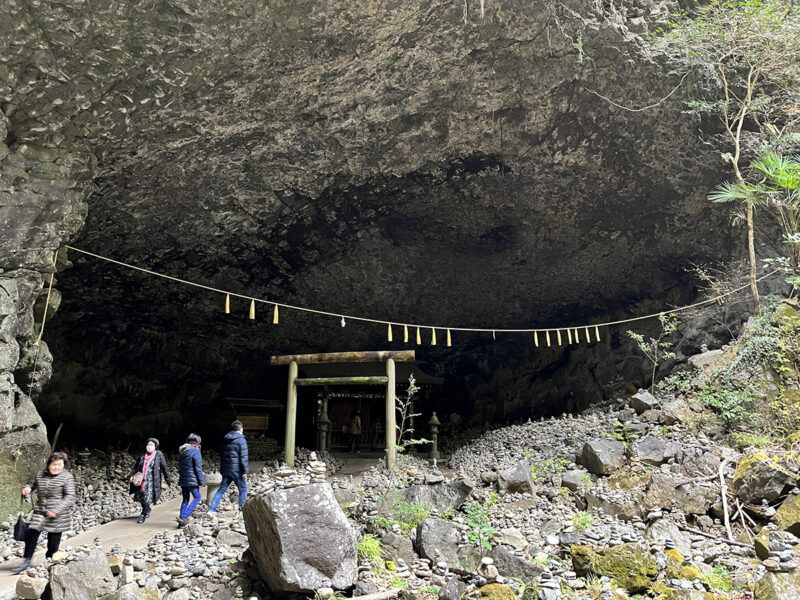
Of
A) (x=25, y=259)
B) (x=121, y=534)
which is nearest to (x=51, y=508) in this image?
(x=121, y=534)

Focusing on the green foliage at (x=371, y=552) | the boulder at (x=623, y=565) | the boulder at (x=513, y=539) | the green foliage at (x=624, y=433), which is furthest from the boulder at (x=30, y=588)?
the green foliage at (x=624, y=433)

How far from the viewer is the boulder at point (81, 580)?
4305mm

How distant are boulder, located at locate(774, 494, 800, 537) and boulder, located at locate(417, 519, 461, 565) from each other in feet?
11.3

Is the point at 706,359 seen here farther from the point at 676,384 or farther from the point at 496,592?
the point at 496,592

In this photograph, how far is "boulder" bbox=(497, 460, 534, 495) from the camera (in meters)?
7.44

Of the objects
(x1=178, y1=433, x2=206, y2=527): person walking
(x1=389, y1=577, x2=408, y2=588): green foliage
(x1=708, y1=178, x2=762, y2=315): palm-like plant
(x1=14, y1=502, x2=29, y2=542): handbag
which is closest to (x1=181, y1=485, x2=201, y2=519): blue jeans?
(x1=178, y1=433, x2=206, y2=527): person walking

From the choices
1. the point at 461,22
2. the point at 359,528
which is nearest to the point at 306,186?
the point at 461,22

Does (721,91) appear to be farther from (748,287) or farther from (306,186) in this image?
(306,186)

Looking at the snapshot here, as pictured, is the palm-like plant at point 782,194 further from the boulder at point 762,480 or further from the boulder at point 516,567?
the boulder at point 516,567

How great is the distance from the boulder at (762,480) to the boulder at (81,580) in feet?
22.3

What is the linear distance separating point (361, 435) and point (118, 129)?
512 inches

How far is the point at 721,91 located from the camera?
1070cm

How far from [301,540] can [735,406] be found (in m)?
7.19

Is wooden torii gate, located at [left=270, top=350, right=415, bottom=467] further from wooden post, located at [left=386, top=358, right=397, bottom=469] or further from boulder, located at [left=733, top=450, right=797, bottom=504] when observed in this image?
boulder, located at [left=733, top=450, right=797, bottom=504]
